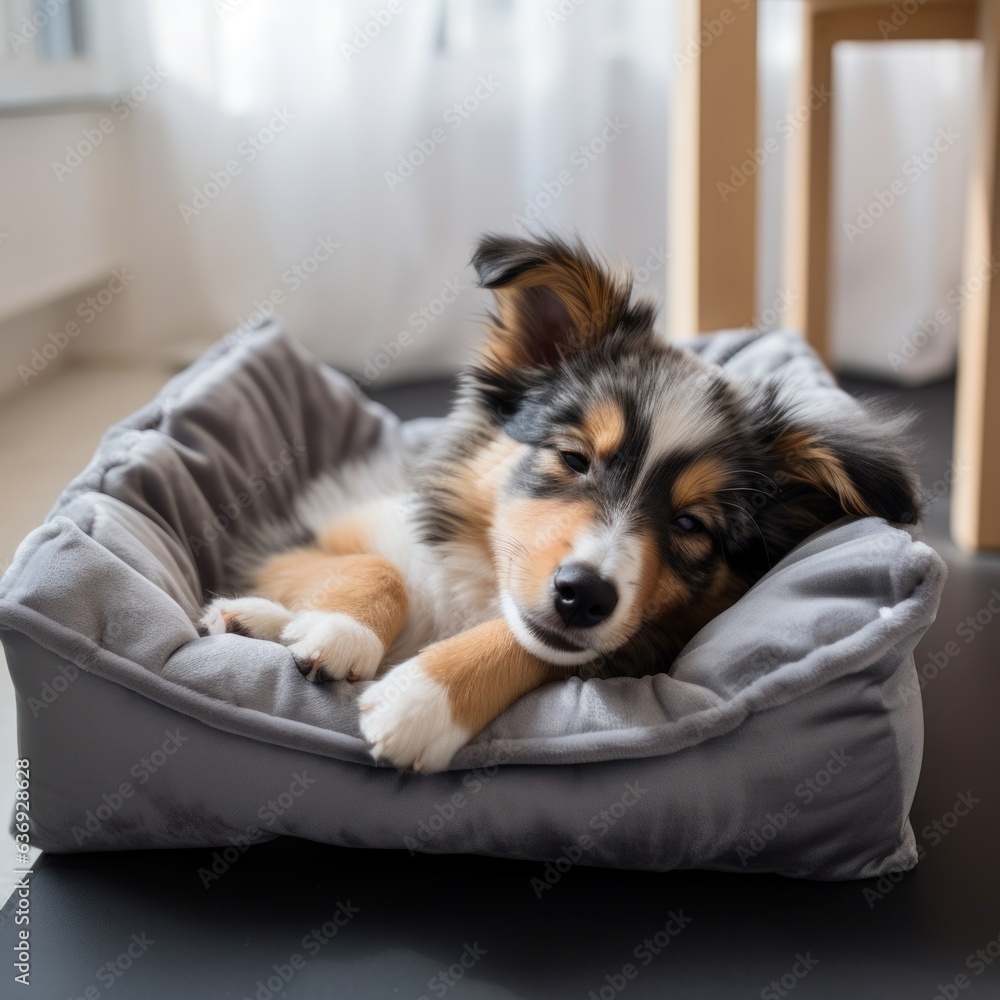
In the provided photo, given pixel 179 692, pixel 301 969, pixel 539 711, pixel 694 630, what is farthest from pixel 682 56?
pixel 301 969

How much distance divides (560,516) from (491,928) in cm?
68

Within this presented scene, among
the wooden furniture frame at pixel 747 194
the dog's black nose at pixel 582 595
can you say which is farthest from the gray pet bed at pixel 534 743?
the wooden furniture frame at pixel 747 194

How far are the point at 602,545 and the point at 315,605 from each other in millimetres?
619

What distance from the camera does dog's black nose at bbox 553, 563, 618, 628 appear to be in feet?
5.62

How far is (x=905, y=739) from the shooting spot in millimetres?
1740

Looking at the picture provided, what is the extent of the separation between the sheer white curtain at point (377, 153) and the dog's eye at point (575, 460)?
3.01 metres

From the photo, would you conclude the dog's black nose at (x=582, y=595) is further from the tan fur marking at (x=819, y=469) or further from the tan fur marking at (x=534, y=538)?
the tan fur marking at (x=819, y=469)

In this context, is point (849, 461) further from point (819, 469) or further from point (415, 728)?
point (415, 728)

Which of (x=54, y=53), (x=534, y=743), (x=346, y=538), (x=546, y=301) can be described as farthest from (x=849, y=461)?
(x=54, y=53)

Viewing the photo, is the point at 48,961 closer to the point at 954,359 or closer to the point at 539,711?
A: the point at 539,711

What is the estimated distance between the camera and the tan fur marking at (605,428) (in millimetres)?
1972

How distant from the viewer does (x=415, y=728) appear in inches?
65.7

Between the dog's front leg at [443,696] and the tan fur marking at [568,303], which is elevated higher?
the tan fur marking at [568,303]

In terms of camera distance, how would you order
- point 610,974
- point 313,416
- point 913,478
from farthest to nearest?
point 313,416, point 913,478, point 610,974
